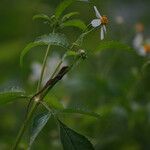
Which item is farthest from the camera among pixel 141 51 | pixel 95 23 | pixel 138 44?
pixel 138 44

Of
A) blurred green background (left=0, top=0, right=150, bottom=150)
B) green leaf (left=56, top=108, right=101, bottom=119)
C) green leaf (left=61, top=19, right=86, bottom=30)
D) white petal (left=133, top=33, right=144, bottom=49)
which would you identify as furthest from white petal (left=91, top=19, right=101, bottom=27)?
white petal (left=133, top=33, right=144, bottom=49)

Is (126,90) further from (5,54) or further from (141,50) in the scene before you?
(5,54)

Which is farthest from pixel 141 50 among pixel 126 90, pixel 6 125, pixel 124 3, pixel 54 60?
pixel 124 3

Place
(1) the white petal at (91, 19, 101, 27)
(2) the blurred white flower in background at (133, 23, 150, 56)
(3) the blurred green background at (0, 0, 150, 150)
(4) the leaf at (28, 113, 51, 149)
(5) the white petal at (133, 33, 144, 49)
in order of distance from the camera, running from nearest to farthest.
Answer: (4) the leaf at (28, 113, 51, 149) → (1) the white petal at (91, 19, 101, 27) → (3) the blurred green background at (0, 0, 150, 150) → (2) the blurred white flower in background at (133, 23, 150, 56) → (5) the white petal at (133, 33, 144, 49)

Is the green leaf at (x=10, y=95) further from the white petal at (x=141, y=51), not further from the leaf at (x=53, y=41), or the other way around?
the white petal at (x=141, y=51)

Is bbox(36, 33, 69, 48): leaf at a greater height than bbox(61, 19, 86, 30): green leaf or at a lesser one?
lesser

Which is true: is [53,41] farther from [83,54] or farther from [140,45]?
[140,45]

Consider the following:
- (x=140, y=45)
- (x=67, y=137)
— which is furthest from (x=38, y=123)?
(x=140, y=45)

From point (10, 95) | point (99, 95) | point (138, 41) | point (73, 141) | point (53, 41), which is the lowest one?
point (73, 141)

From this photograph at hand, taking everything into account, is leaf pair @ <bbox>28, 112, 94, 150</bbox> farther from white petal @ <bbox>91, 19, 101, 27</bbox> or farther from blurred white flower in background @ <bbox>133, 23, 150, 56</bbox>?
blurred white flower in background @ <bbox>133, 23, 150, 56</bbox>
